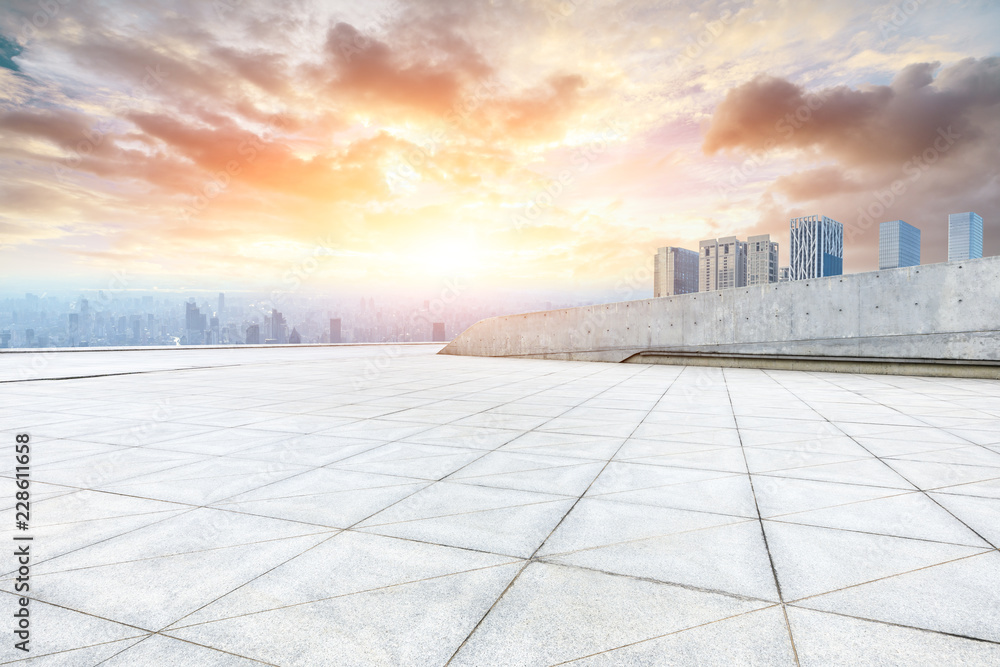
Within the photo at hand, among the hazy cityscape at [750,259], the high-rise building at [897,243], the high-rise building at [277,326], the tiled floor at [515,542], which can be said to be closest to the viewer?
the tiled floor at [515,542]

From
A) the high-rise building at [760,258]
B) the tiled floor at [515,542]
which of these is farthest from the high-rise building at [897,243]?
the tiled floor at [515,542]

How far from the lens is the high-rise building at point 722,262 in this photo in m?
61.1

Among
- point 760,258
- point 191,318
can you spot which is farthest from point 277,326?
point 760,258

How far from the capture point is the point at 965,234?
16612 centimetres

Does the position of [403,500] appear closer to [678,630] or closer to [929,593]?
[678,630]

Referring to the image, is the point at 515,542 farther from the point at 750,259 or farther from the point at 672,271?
the point at 750,259

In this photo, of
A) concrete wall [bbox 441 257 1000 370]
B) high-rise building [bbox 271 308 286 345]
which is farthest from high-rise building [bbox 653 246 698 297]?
high-rise building [bbox 271 308 286 345]

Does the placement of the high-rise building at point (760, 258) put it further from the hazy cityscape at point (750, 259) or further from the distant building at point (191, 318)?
the distant building at point (191, 318)

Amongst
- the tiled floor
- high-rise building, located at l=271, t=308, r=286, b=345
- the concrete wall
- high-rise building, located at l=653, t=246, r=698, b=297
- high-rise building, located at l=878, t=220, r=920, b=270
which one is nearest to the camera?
the tiled floor

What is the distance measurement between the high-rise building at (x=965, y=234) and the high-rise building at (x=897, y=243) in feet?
31.8

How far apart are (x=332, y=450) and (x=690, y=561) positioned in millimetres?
3627

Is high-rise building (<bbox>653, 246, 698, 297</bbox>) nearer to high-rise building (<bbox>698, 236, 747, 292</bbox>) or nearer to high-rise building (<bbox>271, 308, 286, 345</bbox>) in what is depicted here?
high-rise building (<bbox>698, 236, 747, 292</bbox>)

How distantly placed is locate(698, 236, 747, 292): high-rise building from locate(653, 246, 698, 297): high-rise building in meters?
4.87

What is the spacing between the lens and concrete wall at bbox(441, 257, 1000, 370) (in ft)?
36.4
